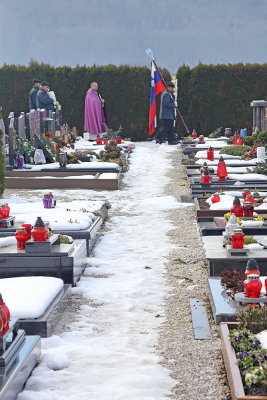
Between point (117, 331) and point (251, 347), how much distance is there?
1.44m

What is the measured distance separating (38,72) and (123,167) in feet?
42.1

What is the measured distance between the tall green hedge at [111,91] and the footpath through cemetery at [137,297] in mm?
15858

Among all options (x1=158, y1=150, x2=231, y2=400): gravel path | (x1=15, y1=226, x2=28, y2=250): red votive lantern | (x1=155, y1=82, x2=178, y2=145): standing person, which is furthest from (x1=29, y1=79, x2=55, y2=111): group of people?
(x1=15, y1=226, x2=28, y2=250): red votive lantern

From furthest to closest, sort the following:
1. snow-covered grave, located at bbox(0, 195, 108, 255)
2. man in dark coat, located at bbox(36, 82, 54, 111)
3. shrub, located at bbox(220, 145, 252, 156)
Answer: man in dark coat, located at bbox(36, 82, 54, 111)
shrub, located at bbox(220, 145, 252, 156)
snow-covered grave, located at bbox(0, 195, 108, 255)

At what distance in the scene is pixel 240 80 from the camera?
2841 cm

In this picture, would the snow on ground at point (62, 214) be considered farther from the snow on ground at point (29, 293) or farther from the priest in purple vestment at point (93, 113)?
the priest in purple vestment at point (93, 113)

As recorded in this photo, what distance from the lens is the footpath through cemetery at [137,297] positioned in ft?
15.8

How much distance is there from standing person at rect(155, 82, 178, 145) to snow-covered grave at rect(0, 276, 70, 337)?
17.8 metres

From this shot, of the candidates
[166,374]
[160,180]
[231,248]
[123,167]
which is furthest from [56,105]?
[166,374]

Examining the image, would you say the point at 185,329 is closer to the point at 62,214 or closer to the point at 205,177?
the point at 62,214

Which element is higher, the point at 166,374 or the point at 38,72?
the point at 38,72

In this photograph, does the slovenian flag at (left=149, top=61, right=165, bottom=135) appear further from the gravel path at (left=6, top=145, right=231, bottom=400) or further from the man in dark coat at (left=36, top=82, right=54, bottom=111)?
the gravel path at (left=6, top=145, right=231, bottom=400)

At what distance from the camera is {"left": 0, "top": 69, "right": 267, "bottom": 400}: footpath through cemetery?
189 inches

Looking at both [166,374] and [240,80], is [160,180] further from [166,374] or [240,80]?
[240,80]
